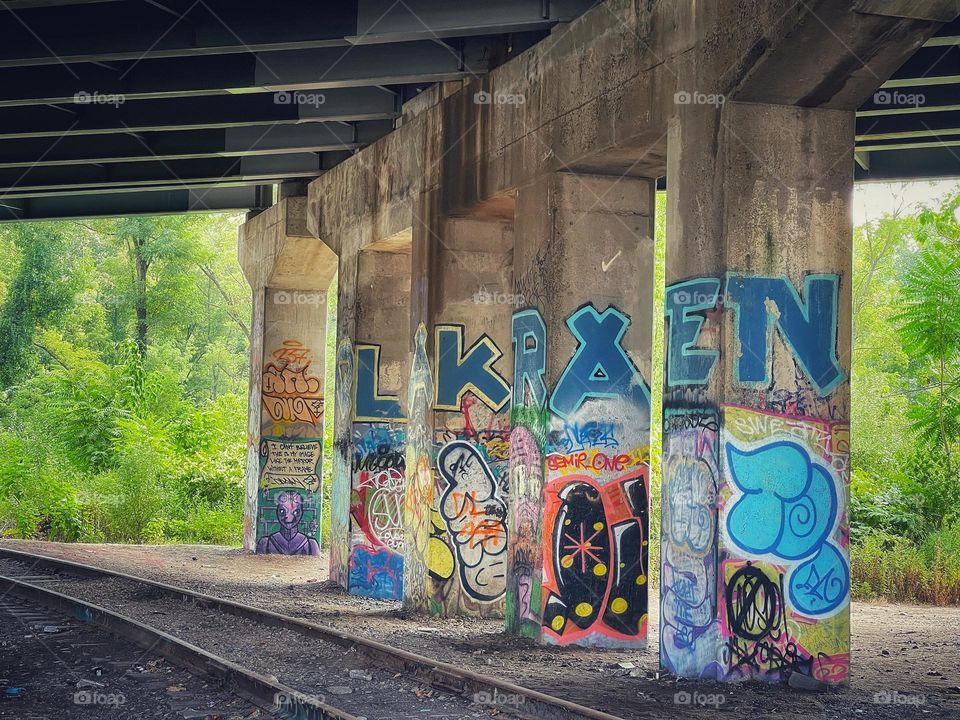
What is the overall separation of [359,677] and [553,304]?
3.96m

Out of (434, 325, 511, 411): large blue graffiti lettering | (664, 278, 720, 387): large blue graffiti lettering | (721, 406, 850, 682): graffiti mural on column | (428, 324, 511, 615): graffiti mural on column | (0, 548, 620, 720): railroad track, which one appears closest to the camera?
(0, 548, 620, 720): railroad track

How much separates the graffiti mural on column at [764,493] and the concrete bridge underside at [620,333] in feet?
0.06

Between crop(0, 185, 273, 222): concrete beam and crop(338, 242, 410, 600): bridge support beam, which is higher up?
crop(0, 185, 273, 222): concrete beam

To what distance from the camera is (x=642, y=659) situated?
10477 mm

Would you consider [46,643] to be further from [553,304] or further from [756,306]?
[756,306]

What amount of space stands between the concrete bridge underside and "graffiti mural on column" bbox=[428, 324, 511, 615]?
26 mm

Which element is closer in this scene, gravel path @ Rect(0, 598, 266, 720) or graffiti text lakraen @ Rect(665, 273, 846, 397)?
gravel path @ Rect(0, 598, 266, 720)

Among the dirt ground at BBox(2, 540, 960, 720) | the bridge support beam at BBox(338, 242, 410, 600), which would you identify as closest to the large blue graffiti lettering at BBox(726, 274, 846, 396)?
the dirt ground at BBox(2, 540, 960, 720)

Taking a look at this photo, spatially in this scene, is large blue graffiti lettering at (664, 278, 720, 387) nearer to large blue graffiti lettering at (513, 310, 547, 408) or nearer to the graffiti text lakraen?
the graffiti text lakraen

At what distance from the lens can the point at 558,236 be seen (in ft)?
36.9

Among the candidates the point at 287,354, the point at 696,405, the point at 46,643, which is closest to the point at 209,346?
the point at 287,354

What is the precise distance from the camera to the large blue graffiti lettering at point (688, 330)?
29.3ft

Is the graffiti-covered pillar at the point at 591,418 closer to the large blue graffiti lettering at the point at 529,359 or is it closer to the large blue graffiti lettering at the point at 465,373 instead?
the large blue graffiti lettering at the point at 529,359

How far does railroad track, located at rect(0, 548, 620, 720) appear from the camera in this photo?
322 inches
